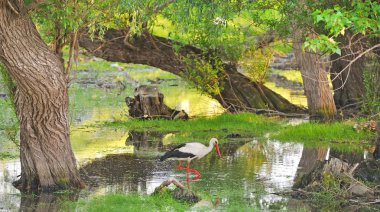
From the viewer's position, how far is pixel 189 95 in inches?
1478

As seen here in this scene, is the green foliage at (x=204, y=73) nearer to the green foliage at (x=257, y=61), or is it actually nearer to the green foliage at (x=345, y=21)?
the green foliage at (x=257, y=61)

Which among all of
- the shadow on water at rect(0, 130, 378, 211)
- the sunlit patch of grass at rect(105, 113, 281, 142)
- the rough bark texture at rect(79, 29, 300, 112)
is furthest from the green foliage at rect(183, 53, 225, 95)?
the shadow on water at rect(0, 130, 378, 211)

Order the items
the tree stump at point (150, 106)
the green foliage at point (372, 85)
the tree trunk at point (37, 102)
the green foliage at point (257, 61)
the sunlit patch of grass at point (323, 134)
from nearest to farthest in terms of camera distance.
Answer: the tree trunk at point (37, 102) → the green foliage at point (372, 85) → the sunlit patch of grass at point (323, 134) → the tree stump at point (150, 106) → the green foliage at point (257, 61)

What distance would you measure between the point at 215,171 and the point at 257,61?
9541mm

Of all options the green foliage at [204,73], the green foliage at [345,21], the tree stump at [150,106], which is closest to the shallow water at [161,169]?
the tree stump at [150,106]

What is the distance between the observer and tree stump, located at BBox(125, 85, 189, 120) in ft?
84.1

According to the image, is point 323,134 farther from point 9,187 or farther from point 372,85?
point 9,187

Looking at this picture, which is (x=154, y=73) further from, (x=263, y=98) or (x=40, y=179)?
(x=40, y=179)

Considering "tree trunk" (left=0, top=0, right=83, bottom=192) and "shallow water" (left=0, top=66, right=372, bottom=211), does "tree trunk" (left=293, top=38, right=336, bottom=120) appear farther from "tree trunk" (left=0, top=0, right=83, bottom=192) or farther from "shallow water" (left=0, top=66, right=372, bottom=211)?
"tree trunk" (left=0, top=0, right=83, bottom=192)

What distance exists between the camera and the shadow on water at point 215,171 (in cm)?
1408

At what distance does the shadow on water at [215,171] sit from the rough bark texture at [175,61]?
4137mm

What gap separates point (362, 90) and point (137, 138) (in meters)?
7.70

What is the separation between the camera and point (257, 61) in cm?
2630

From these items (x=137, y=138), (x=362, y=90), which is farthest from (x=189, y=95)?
(x=137, y=138)
